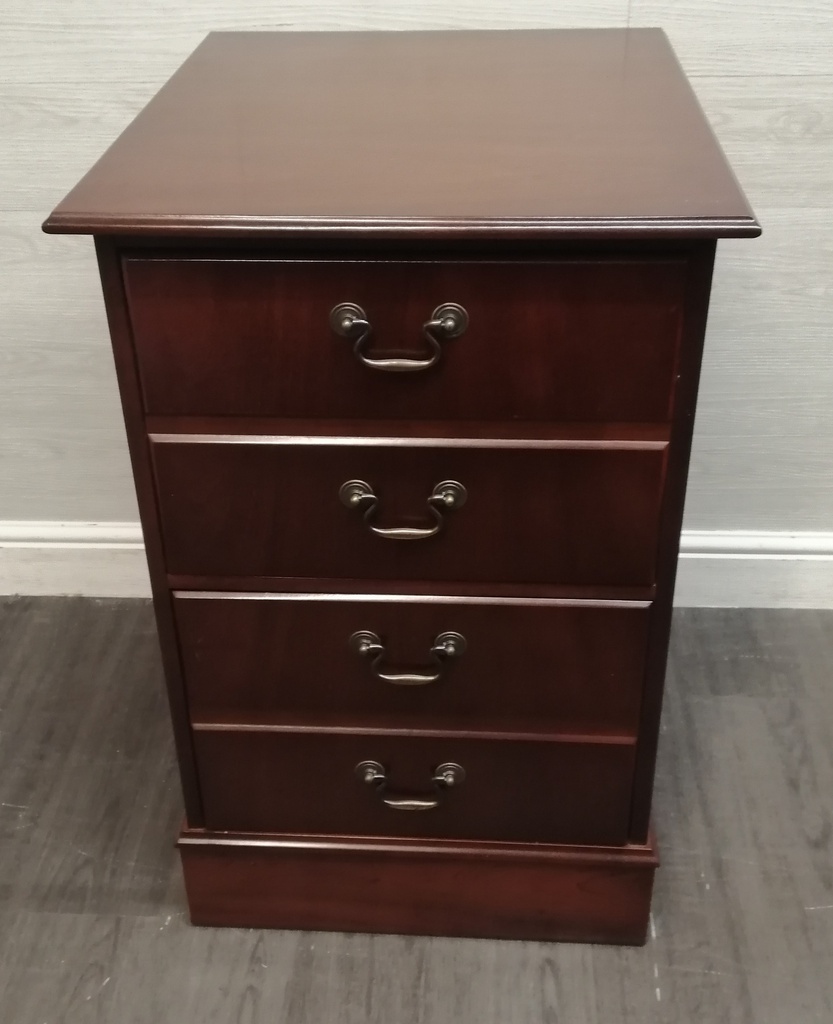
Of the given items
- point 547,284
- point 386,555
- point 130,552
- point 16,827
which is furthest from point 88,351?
Answer: point 547,284

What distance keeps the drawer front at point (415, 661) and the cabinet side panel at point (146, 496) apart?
0.04 ft

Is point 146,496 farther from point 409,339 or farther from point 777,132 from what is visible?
point 777,132

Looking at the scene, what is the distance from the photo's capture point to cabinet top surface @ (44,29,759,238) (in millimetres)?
732

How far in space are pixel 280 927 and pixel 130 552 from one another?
67cm

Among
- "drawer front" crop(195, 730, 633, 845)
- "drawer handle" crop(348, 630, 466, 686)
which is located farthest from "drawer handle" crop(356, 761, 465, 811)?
"drawer handle" crop(348, 630, 466, 686)

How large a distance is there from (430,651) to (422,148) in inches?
17.5

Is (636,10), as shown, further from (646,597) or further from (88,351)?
(88,351)

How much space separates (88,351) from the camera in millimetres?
1454

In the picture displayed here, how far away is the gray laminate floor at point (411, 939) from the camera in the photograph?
3.57 feet

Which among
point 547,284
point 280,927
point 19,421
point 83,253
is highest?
point 547,284

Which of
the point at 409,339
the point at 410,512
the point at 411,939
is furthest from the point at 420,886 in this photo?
the point at 409,339

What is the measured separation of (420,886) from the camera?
44.3 inches

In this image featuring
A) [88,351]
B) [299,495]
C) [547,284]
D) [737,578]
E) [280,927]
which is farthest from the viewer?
[737,578]

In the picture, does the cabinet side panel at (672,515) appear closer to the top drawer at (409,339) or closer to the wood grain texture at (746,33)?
the top drawer at (409,339)
